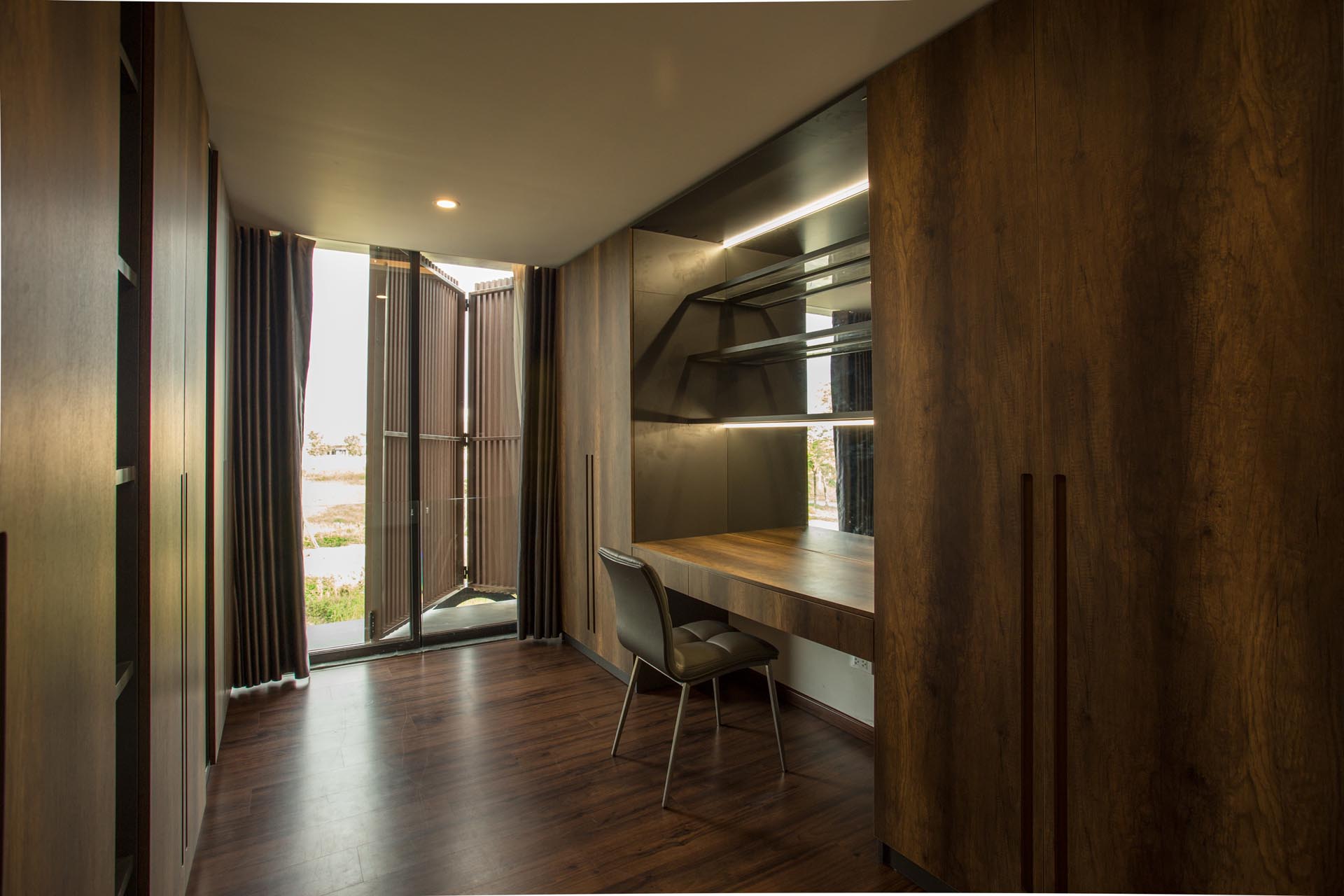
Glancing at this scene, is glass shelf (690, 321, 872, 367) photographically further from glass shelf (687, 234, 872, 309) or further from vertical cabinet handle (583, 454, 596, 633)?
vertical cabinet handle (583, 454, 596, 633)

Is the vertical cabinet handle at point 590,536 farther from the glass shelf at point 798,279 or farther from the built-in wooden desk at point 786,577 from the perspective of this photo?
the glass shelf at point 798,279

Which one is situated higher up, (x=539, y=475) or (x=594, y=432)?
(x=594, y=432)

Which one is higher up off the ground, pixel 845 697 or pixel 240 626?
pixel 240 626

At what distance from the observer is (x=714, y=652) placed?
240 cm

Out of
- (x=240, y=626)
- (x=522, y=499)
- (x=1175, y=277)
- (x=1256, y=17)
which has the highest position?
(x=1256, y=17)

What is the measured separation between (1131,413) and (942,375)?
48cm

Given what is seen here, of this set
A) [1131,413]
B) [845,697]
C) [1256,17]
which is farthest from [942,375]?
[845,697]

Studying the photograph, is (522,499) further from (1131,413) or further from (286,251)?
(1131,413)

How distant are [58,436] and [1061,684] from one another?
6.36ft

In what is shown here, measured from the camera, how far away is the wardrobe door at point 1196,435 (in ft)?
3.66

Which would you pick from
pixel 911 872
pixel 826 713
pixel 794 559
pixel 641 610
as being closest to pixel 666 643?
pixel 641 610

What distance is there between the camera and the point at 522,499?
13.4 feet

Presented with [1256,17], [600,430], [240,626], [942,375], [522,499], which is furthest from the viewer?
[522,499]

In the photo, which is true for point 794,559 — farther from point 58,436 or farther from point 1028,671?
point 58,436
